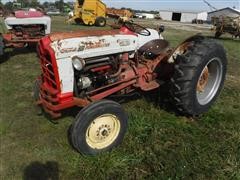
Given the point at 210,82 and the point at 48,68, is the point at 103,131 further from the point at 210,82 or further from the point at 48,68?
the point at 210,82

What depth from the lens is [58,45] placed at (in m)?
3.78

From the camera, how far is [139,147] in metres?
4.04

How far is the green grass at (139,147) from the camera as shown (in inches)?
140

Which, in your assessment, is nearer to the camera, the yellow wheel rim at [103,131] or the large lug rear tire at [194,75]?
the yellow wheel rim at [103,131]

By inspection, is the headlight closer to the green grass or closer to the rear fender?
the green grass

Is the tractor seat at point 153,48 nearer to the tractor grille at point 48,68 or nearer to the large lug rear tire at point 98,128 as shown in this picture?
the large lug rear tire at point 98,128

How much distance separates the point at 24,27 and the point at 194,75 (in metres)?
7.02

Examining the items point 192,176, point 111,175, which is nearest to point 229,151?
point 192,176

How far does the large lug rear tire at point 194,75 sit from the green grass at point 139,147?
0.84 feet

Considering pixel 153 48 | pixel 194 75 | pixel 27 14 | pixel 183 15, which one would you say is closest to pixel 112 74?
pixel 153 48

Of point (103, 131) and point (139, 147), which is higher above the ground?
point (103, 131)

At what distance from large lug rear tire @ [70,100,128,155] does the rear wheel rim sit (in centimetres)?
174

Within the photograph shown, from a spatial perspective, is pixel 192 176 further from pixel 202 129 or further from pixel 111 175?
pixel 202 129

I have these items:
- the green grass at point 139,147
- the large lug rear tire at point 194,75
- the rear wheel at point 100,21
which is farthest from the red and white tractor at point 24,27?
the rear wheel at point 100,21
